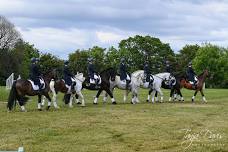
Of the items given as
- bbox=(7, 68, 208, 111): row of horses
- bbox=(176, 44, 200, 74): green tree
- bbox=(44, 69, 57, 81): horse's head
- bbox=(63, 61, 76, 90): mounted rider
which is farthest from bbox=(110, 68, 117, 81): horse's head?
bbox=(176, 44, 200, 74): green tree

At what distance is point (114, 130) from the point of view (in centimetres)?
1795

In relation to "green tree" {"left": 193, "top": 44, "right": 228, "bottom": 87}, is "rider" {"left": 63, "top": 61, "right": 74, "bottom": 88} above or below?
below

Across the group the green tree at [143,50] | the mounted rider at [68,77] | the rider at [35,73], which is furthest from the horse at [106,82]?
the green tree at [143,50]

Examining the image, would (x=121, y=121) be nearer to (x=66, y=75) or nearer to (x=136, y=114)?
(x=136, y=114)

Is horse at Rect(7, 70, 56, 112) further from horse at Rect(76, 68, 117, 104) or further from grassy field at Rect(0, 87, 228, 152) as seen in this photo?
horse at Rect(76, 68, 117, 104)

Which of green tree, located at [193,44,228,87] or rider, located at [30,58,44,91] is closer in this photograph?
rider, located at [30,58,44,91]

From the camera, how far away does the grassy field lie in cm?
1483

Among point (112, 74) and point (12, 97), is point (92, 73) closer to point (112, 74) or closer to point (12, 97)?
point (112, 74)

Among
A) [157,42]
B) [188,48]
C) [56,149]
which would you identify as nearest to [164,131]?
[56,149]

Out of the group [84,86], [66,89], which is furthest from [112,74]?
[66,89]

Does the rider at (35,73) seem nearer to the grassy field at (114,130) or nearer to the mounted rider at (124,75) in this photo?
the grassy field at (114,130)

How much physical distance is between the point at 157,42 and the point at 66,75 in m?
76.2

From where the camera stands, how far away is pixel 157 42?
334 ft

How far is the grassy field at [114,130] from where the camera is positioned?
14.8m
